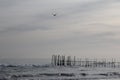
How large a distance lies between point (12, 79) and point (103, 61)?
2973 inches

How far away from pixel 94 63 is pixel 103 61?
7097 millimetres

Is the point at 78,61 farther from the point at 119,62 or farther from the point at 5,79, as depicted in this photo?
the point at 5,79

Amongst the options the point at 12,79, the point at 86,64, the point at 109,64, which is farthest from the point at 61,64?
the point at 12,79

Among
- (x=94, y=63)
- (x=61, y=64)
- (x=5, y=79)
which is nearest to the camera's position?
(x=5, y=79)

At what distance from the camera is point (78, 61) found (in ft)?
346

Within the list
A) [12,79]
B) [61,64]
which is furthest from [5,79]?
[61,64]

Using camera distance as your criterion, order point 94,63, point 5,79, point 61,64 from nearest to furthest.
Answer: point 5,79 < point 61,64 < point 94,63

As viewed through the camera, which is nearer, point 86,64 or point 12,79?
point 12,79

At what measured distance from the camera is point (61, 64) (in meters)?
95.1

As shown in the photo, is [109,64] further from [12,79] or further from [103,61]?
[12,79]

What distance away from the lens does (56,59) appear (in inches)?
3826

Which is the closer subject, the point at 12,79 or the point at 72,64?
the point at 12,79

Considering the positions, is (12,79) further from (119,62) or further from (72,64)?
(119,62)

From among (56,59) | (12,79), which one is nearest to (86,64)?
(56,59)
